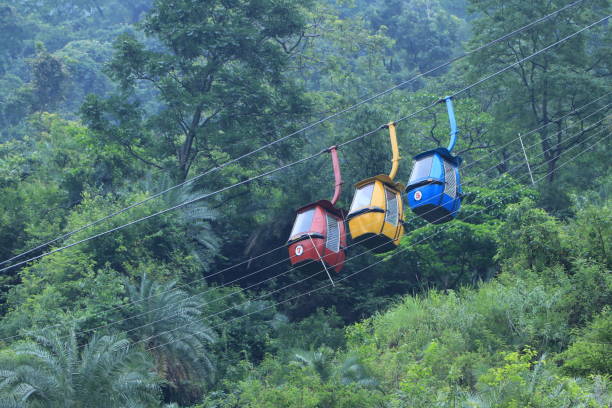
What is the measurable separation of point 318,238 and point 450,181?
9.18 ft

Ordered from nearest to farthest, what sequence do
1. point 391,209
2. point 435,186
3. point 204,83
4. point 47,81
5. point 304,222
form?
point 435,186 → point 391,209 → point 304,222 → point 204,83 → point 47,81

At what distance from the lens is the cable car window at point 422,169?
47.4 ft

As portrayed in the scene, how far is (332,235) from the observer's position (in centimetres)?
1489

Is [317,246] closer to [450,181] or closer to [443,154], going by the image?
[450,181]

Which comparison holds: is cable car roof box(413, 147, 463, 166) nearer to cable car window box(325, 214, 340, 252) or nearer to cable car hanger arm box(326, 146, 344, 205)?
cable car hanger arm box(326, 146, 344, 205)

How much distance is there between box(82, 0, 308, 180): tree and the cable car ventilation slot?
1344 cm

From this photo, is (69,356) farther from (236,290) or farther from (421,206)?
(421,206)

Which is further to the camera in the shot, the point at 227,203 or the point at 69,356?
the point at 227,203

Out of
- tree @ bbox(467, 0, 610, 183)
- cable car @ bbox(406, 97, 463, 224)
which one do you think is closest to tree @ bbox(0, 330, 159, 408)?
cable car @ bbox(406, 97, 463, 224)

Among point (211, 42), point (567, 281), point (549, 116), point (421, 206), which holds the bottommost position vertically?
point (567, 281)

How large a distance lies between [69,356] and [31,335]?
1.87 meters

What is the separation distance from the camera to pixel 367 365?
17734 millimetres

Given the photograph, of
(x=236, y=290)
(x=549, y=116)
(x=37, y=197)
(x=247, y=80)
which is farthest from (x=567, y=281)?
(x=37, y=197)

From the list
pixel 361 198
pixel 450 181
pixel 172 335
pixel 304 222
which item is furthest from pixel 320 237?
pixel 172 335
